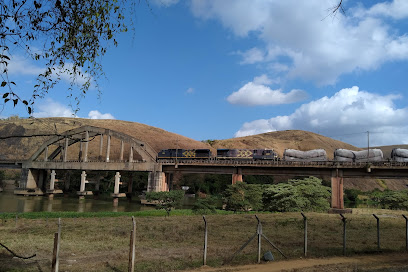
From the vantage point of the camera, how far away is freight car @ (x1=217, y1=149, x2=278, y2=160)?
69.9 m

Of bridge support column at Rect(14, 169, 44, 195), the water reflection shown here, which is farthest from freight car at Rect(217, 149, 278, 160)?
bridge support column at Rect(14, 169, 44, 195)

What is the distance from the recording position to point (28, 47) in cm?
763

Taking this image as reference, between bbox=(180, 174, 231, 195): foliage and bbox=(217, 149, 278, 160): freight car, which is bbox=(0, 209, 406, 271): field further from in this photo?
bbox=(180, 174, 231, 195): foliage

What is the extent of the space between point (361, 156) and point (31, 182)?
92.5 meters

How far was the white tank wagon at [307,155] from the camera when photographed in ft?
224

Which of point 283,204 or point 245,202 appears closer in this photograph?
point 283,204

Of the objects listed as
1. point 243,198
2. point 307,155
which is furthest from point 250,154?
point 243,198

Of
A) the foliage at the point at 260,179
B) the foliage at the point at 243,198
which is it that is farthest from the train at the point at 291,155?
the foliage at the point at 260,179

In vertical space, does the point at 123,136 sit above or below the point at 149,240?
above

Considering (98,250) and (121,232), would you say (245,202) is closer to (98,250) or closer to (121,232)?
(121,232)

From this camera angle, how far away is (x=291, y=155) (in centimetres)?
7112

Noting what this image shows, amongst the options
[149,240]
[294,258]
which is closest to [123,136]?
[149,240]

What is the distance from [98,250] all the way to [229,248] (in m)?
7.41

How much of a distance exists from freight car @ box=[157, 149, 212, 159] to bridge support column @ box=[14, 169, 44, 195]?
41.4 meters
